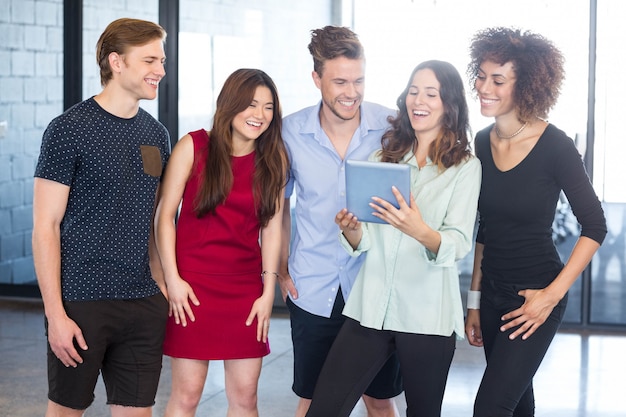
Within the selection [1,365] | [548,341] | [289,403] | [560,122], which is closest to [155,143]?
[548,341]

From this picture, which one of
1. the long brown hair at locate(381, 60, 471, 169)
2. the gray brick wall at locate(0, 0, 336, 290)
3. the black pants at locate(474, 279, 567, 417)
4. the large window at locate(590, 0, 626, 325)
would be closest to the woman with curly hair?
the black pants at locate(474, 279, 567, 417)

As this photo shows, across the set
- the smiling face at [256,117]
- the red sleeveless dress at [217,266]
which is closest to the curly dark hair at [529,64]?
the smiling face at [256,117]

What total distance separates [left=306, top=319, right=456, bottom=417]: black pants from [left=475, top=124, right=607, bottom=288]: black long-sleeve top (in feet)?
0.93

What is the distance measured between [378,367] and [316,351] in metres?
0.46

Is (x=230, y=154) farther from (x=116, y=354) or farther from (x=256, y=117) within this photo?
(x=116, y=354)

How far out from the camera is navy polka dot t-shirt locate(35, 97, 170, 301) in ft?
8.27

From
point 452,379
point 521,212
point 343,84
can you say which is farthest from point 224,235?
point 452,379

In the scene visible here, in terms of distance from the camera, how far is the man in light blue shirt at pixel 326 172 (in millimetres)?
2928

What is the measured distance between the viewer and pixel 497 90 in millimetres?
2699

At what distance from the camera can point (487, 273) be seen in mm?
2727

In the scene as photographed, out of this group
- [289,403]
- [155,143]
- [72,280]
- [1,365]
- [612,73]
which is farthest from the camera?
[612,73]

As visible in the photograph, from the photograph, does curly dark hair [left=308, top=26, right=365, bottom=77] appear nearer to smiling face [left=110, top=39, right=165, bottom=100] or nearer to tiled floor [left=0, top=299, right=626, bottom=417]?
smiling face [left=110, top=39, right=165, bottom=100]

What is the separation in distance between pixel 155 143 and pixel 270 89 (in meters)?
0.37

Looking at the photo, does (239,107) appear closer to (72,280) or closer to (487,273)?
(72,280)
